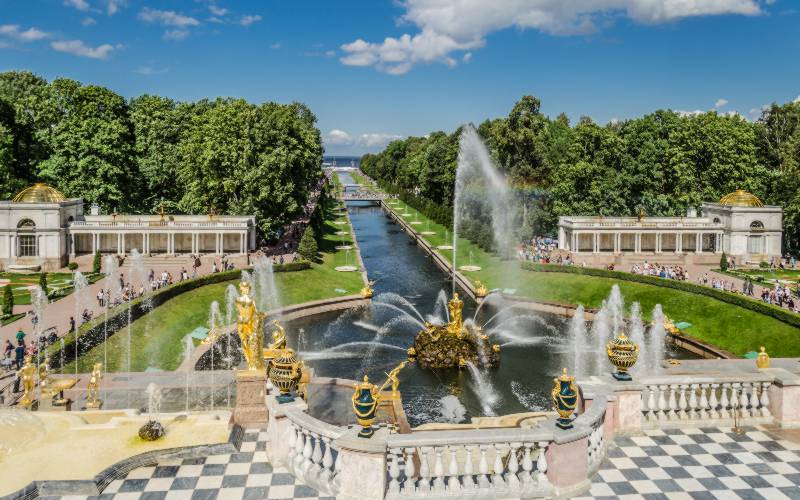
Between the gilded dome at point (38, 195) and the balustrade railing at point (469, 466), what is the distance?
209ft

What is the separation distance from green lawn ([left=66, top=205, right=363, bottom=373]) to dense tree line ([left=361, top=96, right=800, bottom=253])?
27.0 metres

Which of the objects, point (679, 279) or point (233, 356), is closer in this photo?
point (233, 356)

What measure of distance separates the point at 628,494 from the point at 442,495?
14.4ft

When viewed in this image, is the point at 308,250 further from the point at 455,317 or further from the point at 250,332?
the point at 250,332

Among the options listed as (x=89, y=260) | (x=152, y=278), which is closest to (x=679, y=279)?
(x=152, y=278)

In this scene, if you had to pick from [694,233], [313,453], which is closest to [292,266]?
[694,233]

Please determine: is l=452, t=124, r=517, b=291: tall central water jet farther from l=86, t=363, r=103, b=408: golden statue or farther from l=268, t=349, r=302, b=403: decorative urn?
l=268, t=349, r=302, b=403: decorative urn

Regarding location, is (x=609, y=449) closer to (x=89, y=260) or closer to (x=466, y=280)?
(x=466, y=280)

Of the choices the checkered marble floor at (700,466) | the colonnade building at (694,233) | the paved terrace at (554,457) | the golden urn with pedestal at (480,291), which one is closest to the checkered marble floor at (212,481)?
the paved terrace at (554,457)

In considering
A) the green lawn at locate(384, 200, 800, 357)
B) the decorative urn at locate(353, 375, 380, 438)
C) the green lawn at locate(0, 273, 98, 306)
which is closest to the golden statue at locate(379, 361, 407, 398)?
the decorative urn at locate(353, 375, 380, 438)

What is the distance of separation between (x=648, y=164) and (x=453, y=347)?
53903 millimetres

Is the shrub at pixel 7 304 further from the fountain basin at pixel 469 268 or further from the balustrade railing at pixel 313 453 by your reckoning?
the fountain basin at pixel 469 268

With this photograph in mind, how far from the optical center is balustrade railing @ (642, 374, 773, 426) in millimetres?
19203

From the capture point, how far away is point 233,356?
139 ft
